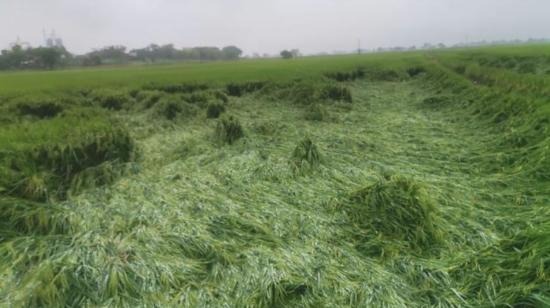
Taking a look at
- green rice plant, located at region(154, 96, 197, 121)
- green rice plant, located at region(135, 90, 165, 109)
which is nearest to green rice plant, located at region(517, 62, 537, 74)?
green rice plant, located at region(154, 96, 197, 121)

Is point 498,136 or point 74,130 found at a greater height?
point 74,130

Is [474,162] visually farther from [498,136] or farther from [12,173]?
[12,173]

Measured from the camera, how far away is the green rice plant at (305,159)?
4070 mm

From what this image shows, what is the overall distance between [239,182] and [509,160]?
11.8 ft

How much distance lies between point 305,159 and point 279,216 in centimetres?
137

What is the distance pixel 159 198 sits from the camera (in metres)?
3.37

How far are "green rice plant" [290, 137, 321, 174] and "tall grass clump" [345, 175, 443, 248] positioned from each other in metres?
1.00

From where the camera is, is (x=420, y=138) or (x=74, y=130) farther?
(x=420, y=138)

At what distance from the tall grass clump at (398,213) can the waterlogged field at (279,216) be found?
0.01 metres

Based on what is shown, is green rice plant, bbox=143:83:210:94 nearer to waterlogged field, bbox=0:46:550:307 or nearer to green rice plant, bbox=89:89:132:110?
green rice plant, bbox=89:89:132:110

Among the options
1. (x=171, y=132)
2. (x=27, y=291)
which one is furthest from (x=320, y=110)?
(x=27, y=291)

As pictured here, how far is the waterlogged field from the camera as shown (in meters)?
2.09

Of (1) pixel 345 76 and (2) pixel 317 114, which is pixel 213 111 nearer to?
(2) pixel 317 114

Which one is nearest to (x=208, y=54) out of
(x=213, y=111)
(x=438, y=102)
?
(x=213, y=111)
